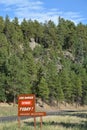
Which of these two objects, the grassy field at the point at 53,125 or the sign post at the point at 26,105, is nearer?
the sign post at the point at 26,105

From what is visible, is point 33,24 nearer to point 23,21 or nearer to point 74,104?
point 23,21

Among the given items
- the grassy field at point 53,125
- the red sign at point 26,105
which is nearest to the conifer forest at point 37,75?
the grassy field at point 53,125

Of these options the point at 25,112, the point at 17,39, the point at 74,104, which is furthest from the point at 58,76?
the point at 25,112

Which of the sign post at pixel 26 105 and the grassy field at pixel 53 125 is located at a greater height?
the sign post at pixel 26 105

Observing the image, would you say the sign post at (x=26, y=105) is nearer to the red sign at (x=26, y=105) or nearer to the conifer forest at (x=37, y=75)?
the red sign at (x=26, y=105)

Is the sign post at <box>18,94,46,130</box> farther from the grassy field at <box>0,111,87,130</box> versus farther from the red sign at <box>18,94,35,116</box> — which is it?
the grassy field at <box>0,111,87,130</box>

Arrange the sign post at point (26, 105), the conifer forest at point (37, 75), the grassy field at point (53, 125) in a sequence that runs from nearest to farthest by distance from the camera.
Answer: the sign post at point (26, 105) → the grassy field at point (53, 125) → the conifer forest at point (37, 75)

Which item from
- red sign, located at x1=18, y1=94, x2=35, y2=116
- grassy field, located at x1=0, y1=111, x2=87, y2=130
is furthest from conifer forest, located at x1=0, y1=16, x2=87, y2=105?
red sign, located at x1=18, y1=94, x2=35, y2=116

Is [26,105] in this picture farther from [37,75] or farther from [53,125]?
[37,75]

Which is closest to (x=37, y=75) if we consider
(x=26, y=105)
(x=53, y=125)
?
(x=53, y=125)

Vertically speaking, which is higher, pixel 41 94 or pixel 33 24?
pixel 33 24

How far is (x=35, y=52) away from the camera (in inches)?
6324

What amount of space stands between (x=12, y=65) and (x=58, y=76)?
19594 mm

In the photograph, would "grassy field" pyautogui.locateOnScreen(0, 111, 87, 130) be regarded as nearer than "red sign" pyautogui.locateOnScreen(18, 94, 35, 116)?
No
